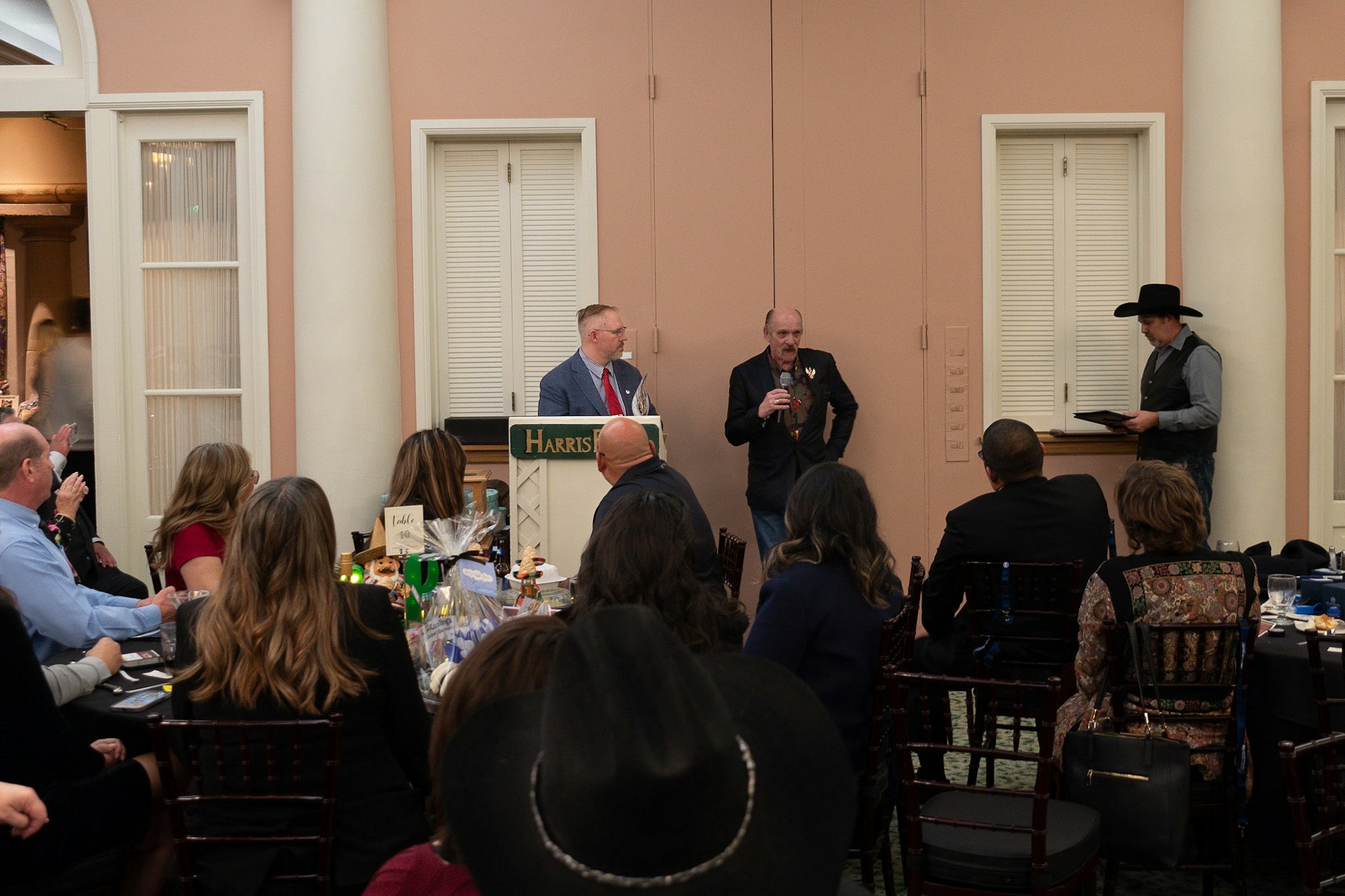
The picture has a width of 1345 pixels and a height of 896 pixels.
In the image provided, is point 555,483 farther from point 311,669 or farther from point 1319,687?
point 1319,687

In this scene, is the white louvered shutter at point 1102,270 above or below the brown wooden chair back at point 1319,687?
above

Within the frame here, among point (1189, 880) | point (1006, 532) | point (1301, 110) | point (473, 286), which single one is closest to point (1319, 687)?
point (1189, 880)

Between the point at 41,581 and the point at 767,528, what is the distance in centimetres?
374

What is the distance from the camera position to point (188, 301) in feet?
21.7

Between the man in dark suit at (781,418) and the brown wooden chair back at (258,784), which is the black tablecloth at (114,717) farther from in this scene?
the man in dark suit at (781,418)

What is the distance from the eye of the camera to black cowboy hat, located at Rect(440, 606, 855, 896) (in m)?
1.04

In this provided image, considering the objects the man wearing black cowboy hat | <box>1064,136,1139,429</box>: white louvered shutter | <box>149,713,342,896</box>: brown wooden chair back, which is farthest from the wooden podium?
<box>1064,136,1139,429</box>: white louvered shutter

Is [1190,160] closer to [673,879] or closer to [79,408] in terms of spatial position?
[673,879]

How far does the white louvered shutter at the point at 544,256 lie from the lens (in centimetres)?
665

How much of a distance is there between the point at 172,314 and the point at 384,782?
4.88 metres

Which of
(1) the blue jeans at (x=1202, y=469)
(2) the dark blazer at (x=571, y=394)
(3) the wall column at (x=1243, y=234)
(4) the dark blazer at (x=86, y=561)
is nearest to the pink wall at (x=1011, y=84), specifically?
(3) the wall column at (x=1243, y=234)

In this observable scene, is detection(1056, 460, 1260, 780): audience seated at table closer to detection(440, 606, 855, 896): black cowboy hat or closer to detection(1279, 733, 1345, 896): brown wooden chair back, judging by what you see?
detection(1279, 733, 1345, 896): brown wooden chair back

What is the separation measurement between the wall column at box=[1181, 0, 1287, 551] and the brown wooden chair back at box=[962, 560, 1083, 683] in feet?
9.73

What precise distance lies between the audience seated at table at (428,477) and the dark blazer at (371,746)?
1825mm
